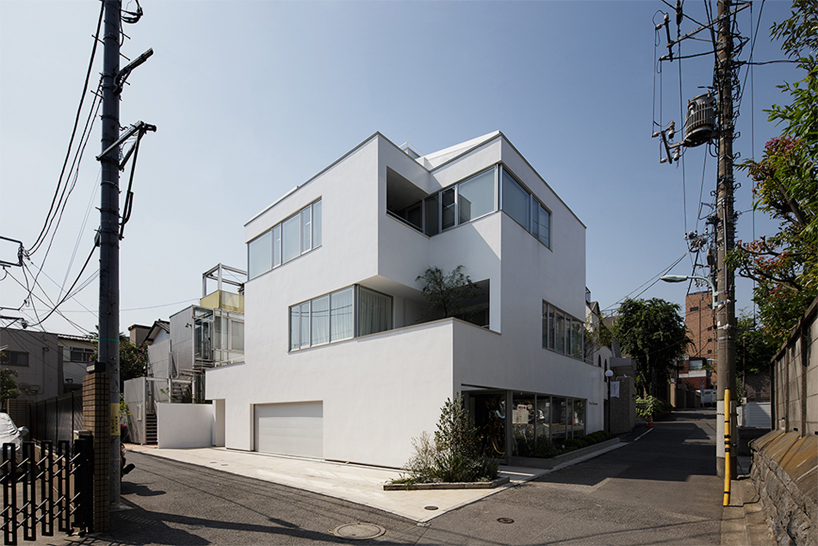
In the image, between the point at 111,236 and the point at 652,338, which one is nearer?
the point at 111,236

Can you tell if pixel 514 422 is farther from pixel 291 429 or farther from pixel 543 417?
pixel 291 429

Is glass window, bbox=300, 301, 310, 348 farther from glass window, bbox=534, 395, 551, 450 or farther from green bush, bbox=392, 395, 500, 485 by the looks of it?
glass window, bbox=534, 395, 551, 450

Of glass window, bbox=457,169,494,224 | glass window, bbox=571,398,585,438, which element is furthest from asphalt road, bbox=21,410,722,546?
glass window, bbox=457,169,494,224

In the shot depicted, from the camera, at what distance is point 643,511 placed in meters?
8.88

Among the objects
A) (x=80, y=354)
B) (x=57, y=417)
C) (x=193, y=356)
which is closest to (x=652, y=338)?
(x=193, y=356)

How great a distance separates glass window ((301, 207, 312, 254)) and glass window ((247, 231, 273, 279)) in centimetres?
260

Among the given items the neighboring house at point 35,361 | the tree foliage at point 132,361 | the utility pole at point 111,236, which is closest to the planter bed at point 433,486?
the utility pole at point 111,236

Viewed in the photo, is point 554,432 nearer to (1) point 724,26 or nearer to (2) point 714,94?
(2) point 714,94

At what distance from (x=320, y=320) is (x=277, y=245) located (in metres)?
4.83

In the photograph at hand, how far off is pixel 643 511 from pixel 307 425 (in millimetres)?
11695

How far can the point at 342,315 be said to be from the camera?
1620 cm

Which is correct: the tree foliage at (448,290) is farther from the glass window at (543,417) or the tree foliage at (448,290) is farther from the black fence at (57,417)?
the black fence at (57,417)

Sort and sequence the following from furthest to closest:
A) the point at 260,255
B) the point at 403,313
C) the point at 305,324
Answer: the point at 260,255
the point at 305,324
the point at 403,313

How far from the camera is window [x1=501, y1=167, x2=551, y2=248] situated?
15.8 meters
